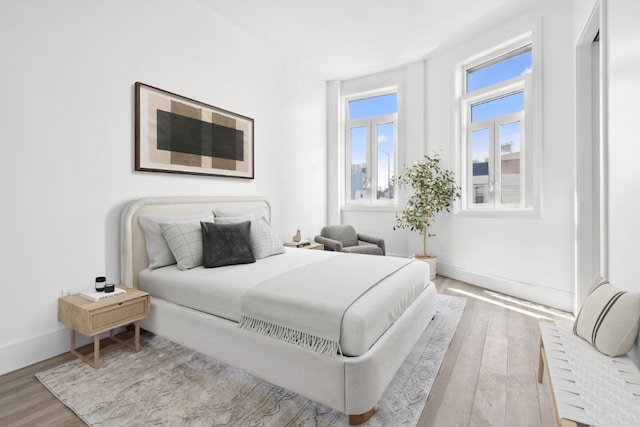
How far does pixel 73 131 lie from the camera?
231cm

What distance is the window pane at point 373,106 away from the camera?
17.3 feet

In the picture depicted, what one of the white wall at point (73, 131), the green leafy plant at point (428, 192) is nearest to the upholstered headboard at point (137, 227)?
the white wall at point (73, 131)

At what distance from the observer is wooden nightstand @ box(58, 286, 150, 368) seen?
2.00 metres

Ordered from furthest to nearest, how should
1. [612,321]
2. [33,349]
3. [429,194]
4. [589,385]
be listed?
[429,194], [33,349], [612,321], [589,385]

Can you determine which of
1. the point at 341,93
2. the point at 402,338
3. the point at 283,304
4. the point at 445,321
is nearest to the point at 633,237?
the point at 402,338

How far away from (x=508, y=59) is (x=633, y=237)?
10.3 ft

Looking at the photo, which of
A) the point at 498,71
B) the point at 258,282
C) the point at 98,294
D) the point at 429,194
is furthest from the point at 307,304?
the point at 498,71

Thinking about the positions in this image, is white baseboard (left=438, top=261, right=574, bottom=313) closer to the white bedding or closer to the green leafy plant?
the green leafy plant

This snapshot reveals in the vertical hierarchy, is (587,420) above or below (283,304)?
below

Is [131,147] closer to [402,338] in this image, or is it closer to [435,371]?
[402,338]

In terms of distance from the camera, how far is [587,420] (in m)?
1.08

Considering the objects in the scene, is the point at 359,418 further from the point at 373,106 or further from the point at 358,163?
the point at 373,106

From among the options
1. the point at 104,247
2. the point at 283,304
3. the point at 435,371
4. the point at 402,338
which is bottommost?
the point at 435,371

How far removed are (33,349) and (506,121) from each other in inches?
196
